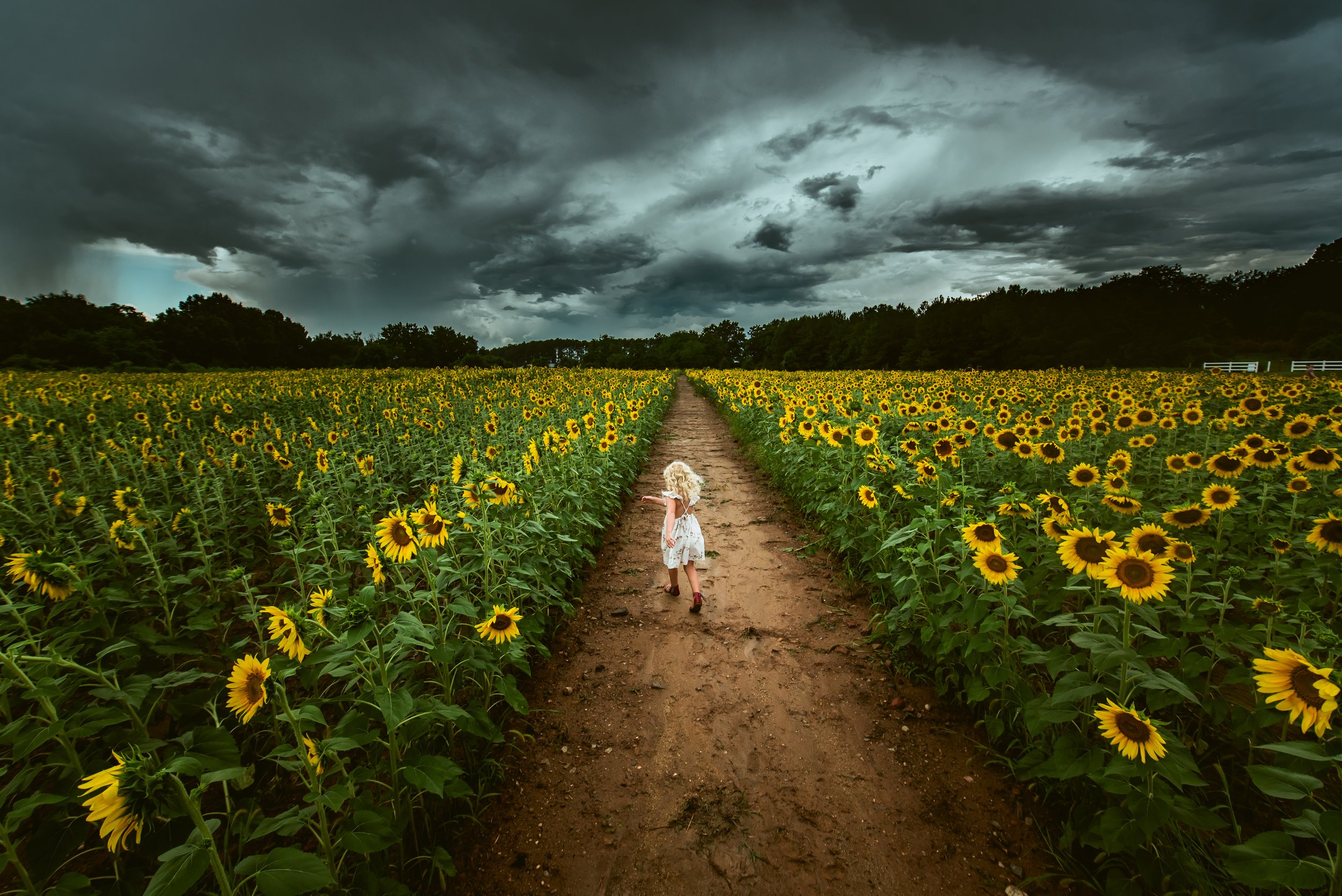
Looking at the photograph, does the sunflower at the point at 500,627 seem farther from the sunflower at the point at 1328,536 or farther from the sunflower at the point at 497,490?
the sunflower at the point at 1328,536

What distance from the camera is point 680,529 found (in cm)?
563

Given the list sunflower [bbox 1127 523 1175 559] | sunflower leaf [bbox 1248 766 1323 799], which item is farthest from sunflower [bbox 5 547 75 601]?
sunflower [bbox 1127 523 1175 559]

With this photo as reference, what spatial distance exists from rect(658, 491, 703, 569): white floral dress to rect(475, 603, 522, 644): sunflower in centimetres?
255

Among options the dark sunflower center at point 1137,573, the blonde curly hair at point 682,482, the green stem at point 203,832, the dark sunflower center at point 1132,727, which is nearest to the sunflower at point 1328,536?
the dark sunflower center at point 1137,573

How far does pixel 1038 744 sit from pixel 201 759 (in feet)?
13.3

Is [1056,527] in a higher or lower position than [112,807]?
higher

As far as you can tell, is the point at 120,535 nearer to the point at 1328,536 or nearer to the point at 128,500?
the point at 128,500

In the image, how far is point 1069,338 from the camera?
217 feet

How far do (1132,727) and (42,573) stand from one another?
5354mm

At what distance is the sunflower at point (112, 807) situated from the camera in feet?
4.39

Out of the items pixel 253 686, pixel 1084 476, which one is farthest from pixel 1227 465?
pixel 253 686

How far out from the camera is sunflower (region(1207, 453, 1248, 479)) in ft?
13.8

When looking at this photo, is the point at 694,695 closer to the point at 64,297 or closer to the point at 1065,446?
the point at 1065,446

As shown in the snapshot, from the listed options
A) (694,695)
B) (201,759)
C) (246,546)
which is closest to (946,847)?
(694,695)
